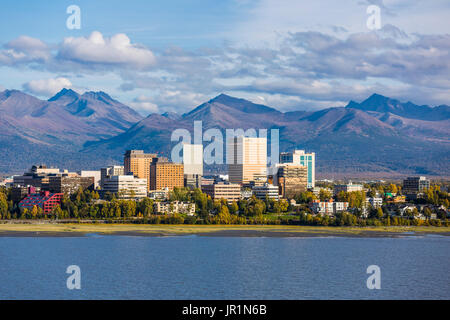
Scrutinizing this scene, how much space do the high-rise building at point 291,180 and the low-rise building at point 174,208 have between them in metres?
39.6

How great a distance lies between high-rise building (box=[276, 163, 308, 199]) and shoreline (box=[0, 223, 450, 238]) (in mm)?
56259

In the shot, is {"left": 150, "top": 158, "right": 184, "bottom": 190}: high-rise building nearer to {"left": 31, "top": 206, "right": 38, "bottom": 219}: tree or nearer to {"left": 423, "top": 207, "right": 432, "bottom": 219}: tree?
{"left": 31, "top": 206, "right": 38, "bottom": 219}: tree

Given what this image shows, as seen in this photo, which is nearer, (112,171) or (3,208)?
(3,208)

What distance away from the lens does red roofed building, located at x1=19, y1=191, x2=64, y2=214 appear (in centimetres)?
12606

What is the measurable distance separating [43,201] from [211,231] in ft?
135

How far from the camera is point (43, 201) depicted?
421 feet

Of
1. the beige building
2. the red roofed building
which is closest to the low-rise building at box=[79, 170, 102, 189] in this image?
the beige building

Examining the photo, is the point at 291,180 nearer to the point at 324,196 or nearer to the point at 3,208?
the point at 324,196

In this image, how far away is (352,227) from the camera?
103750 mm

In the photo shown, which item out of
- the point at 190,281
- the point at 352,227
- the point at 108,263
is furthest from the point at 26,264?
the point at 352,227

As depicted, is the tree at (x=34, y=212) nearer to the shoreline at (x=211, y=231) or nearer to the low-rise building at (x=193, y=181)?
the shoreline at (x=211, y=231)

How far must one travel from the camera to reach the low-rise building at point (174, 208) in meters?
121

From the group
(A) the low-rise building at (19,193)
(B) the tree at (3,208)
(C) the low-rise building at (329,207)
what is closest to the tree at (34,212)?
(B) the tree at (3,208)

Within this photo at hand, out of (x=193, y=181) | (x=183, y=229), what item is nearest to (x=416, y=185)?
(x=193, y=181)
